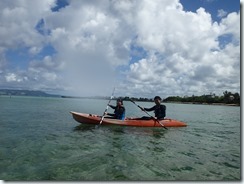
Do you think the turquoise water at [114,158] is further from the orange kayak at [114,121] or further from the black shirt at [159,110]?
the black shirt at [159,110]

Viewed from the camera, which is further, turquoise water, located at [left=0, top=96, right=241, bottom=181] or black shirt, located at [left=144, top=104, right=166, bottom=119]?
black shirt, located at [left=144, top=104, right=166, bottom=119]

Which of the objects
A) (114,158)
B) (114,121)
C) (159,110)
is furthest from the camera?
(159,110)

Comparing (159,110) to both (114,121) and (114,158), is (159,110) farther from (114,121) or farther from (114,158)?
(114,158)

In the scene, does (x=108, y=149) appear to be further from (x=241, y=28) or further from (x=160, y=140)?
(x=241, y=28)

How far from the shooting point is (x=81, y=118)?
1537 centimetres

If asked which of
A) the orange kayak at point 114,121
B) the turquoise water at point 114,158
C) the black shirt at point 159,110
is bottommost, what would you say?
the turquoise water at point 114,158

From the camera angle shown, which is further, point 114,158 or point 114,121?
point 114,121

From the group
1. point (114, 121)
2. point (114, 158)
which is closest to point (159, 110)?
point (114, 121)

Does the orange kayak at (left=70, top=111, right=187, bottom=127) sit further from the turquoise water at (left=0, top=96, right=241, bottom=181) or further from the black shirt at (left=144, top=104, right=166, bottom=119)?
the turquoise water at (left=0, top=96, right=241, bottom=181)

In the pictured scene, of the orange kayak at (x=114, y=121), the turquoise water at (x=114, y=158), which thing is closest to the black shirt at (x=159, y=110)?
the orange kayak at (x=114, y=121)

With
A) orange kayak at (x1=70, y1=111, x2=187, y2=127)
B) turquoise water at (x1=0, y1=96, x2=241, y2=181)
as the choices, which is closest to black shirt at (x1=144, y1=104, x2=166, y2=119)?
orange kayak at (x1=70, y1=111, x2=187, y2=127)

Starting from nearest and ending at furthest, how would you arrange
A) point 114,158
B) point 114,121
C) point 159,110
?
point 114,158 < point 114,121 < point 159,110

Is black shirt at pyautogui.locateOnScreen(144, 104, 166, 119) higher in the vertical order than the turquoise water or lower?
higher

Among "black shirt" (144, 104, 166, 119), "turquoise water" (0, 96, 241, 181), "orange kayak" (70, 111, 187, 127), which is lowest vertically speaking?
"turquoise water" (0, 96, 241, 181)
